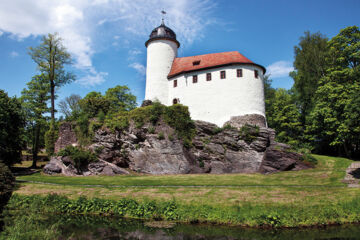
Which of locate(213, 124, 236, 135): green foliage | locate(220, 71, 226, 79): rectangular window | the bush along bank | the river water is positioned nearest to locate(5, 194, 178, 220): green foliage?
the bush along bank

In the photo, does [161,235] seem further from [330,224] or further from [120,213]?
[330,224]

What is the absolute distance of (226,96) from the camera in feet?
97.7

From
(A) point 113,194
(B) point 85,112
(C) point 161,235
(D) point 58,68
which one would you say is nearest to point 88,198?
(A) point 113,194

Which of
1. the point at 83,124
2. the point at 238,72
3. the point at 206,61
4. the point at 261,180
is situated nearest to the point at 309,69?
the point at 238,72

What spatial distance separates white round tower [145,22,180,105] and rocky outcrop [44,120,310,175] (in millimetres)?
7455

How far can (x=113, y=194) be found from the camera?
16.7 meters

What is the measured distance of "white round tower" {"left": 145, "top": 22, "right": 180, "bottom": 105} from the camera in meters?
33.9

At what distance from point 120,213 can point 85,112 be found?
1849 centimetres

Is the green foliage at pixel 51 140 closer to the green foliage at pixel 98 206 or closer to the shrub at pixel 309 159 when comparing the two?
the green foliage at pixel 98 206

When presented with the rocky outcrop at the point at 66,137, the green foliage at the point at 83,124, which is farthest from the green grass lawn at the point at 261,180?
the green foliage at the point at 83,124

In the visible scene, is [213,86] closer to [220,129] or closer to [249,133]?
[220,129]

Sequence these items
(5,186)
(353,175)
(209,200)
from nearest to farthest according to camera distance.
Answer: (5,186)
(209,200)
(353,175)

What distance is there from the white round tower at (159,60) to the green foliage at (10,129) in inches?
605

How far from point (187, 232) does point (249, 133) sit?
17126 mm
